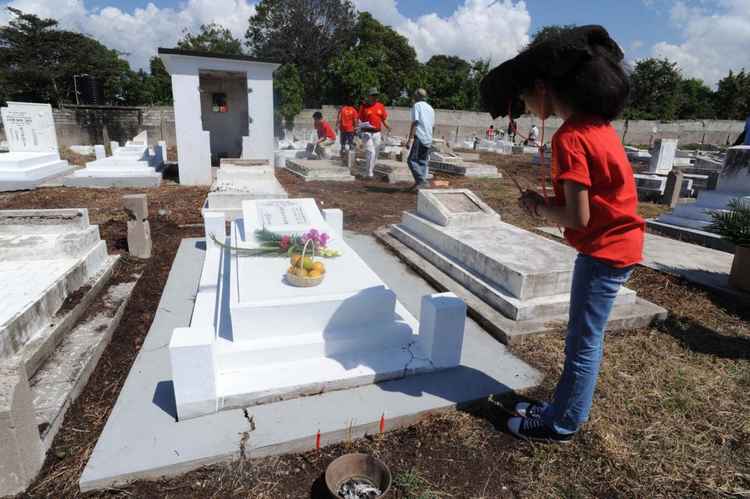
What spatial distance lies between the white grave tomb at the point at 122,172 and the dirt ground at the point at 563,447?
23.8 feet

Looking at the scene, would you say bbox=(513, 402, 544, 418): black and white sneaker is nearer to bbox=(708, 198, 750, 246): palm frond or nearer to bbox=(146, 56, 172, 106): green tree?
bbox=(708, 198, 750, 246): palm frond

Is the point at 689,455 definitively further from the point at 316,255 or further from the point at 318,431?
the point at 316,255

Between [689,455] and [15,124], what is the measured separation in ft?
47.9

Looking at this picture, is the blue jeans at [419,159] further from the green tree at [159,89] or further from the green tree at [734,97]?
the green tree at [734,97]

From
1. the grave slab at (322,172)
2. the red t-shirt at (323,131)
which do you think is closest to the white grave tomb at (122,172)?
the grave slab at (322,172)

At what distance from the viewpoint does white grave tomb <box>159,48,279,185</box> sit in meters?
9.33

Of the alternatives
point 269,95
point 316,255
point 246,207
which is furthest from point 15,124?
point 316,255

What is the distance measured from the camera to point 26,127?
11203 mm

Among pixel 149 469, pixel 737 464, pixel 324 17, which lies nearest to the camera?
pixel 149 469

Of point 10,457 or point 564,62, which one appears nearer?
point 564,62

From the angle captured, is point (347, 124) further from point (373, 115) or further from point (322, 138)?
point (373, 115)

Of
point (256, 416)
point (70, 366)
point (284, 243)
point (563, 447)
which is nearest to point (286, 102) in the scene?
point (284, 243)

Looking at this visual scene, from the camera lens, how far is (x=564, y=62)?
1.72m

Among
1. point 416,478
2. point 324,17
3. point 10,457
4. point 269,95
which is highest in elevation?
point 324,17
